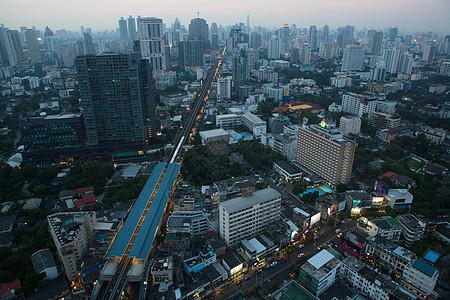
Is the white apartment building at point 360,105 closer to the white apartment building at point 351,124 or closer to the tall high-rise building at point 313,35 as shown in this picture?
the white apartment building at point 351,124

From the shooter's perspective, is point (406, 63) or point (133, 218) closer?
point (133, 218)

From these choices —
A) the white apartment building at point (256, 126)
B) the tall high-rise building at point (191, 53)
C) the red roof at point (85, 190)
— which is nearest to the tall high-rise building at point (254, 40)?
the tall high-rise building at point (191, 53)

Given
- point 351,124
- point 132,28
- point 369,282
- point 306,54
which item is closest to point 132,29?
point 132,28

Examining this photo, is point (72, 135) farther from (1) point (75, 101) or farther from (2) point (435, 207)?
(2) point (435, 207)

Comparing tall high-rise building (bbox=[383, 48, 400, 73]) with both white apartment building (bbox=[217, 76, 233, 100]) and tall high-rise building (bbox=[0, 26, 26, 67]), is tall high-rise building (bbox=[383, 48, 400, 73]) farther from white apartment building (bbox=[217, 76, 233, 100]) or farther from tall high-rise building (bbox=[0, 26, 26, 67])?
tall high-rise building (bbox=[0, 26, 26, 67])

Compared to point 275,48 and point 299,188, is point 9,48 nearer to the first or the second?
point 275,48
